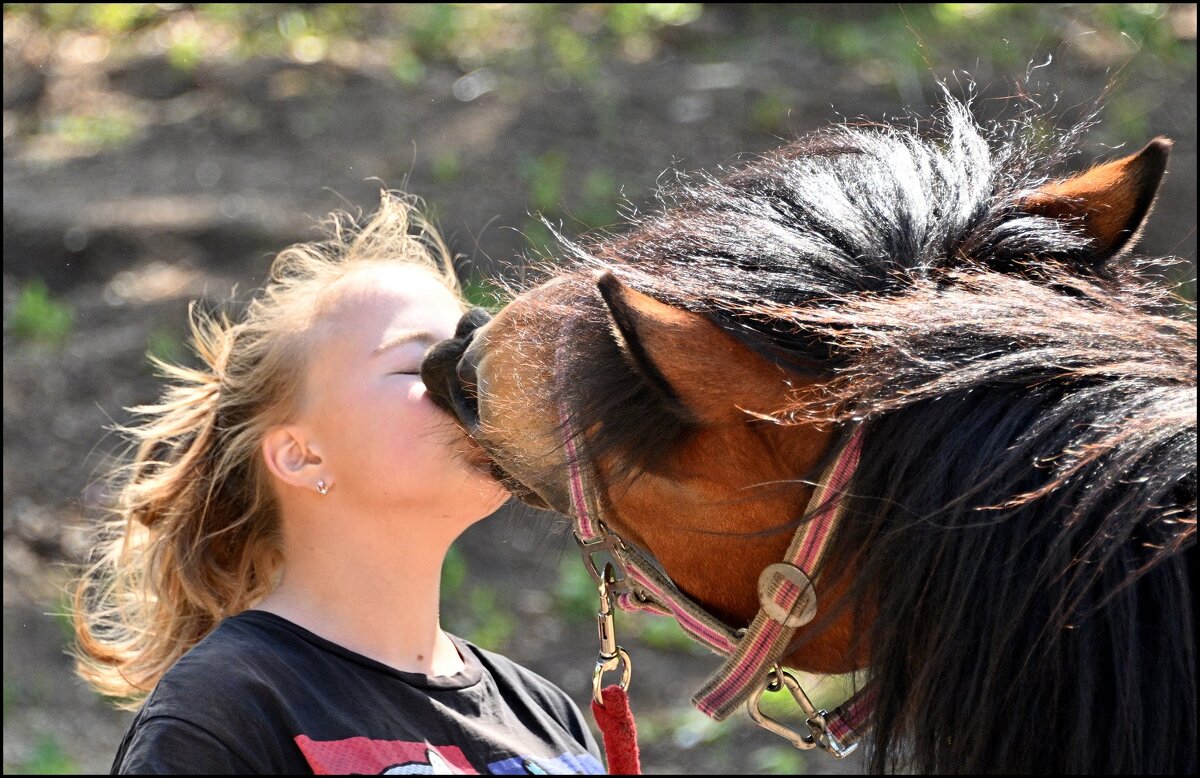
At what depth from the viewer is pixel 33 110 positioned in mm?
5473

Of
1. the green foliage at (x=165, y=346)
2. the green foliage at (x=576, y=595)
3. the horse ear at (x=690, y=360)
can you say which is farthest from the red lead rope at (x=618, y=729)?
the green foliage at (x=165, y=346)

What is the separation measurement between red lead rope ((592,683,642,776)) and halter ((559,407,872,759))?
0.06 ft

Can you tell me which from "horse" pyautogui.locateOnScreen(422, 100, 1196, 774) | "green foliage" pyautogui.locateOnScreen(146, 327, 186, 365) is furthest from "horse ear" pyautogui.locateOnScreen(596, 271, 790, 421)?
"green foliage" pyautogui.locateOnScreen(146, 327, 186, 365)

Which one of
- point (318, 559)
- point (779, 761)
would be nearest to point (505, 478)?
point (318, 559)

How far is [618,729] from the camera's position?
1.31 m

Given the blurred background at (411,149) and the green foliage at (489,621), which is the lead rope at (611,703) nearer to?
the blurred background at (411,149)

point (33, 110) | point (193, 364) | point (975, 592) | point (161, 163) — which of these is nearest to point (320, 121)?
point (161, 163)

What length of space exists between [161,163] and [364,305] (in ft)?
13.3

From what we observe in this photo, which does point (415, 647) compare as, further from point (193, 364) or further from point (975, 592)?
point (193, 364)

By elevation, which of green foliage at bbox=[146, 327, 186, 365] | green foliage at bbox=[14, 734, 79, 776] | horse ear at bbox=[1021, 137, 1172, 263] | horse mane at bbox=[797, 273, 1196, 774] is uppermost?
horse ear at bbox=[1021, 137, 1172, 263]

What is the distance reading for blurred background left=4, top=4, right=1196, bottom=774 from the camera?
373 cm

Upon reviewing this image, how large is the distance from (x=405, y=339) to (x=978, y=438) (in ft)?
3.03

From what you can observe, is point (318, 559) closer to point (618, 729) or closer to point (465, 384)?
point (465, 384)

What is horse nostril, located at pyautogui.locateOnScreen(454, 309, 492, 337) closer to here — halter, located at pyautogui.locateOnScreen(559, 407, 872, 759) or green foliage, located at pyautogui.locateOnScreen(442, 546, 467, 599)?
halter, located at pyautogui.locateOnScreen(559, 407, 872, 759)
